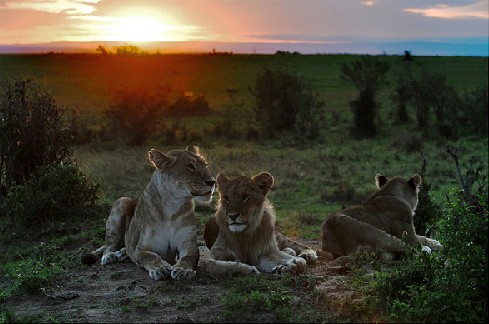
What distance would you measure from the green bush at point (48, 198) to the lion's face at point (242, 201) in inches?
180

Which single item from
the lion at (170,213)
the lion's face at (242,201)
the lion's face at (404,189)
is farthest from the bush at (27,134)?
the lion's face at (404,189)

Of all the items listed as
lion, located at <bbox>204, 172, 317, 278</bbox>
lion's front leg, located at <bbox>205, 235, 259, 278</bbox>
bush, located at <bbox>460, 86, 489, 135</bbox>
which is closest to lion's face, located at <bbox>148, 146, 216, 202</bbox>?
lion, located at <bbox>204, 172, 317, 278</bbox>

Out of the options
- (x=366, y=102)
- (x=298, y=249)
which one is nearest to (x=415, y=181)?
(x=298, y=249)

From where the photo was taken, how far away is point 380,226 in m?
8.62


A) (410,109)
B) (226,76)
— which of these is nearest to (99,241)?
(410,109)

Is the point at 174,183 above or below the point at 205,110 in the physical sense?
above

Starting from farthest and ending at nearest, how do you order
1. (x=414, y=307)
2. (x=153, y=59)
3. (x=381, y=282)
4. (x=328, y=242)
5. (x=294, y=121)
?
1. (x=153, y=59)
2. (x=294, y=121)
3. (x=328, y=242)
4. (x=381, y=282)
5. (x=414, y=307)

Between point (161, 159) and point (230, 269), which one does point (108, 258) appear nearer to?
point (161, 159)

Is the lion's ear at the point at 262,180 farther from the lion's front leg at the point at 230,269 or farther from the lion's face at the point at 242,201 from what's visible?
the lion's front leg at the point at 230,269

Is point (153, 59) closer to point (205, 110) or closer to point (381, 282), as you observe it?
point (205, 110)

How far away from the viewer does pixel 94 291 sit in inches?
286

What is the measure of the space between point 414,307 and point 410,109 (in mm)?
33262

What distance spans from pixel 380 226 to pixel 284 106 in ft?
68.6

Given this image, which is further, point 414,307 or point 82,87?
point 82,87
